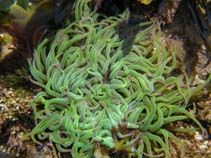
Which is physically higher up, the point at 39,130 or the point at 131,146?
the point at 39,130

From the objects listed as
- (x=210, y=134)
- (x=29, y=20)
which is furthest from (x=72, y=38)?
(x=210, y=134)

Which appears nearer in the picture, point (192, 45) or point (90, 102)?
point (90, 102)

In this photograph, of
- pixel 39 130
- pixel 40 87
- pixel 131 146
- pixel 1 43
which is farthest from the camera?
pixel 1 43

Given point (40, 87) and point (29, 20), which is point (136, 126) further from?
point (29, 20)

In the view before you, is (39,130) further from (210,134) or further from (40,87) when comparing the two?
(210,134)

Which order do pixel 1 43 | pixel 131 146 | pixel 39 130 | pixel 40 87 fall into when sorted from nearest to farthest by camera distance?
pixel 131 146 < pixel 39 130 < pixel 40 87 < pixel 1 43

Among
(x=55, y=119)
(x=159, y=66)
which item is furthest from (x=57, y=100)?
(x=159, y=66)

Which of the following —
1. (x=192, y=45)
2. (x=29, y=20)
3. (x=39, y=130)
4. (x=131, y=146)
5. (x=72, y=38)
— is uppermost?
(x=29, y=20)
